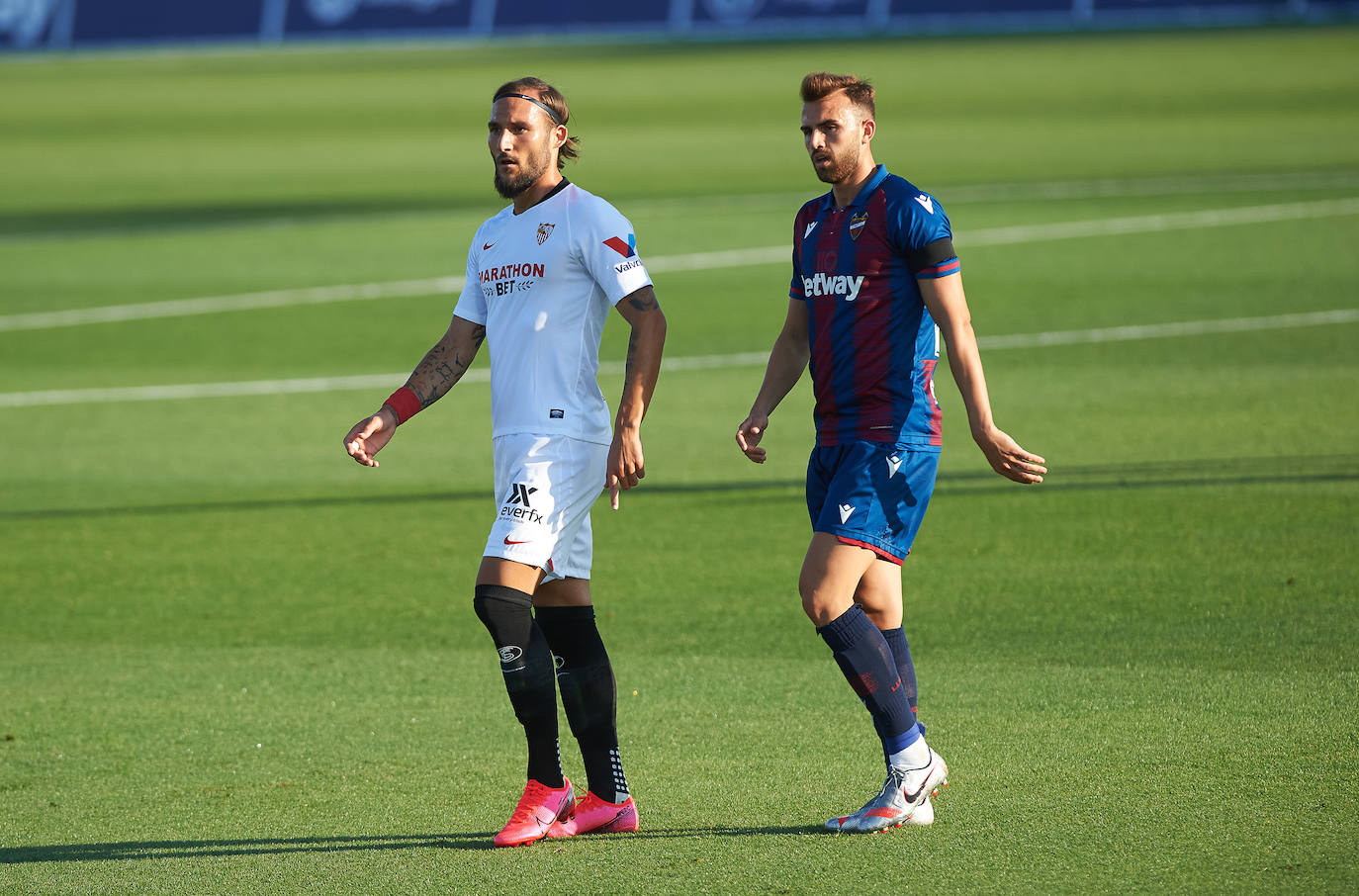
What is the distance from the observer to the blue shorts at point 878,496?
583 cm

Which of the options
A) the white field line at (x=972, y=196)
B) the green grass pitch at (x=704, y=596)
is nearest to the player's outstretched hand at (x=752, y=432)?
the green grass pitch at (x=704, y=596)

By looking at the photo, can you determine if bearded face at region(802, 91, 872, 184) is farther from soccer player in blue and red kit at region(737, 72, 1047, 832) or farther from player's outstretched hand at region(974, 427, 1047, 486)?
player's outstretched hand at region(974, 427, 1047, 486)

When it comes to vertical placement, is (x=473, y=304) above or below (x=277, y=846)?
above

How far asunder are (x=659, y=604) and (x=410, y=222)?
62.3 feet

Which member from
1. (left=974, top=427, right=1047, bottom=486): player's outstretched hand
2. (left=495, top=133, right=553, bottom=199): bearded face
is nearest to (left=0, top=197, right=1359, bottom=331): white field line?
(left=495, top=133, right=553, bottom=199): bearded face

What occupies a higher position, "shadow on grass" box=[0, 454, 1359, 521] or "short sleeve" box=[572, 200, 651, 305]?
"short sleeve" box=[572, 200, 651, 305]

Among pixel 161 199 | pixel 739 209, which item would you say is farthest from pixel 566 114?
pixel 161 199

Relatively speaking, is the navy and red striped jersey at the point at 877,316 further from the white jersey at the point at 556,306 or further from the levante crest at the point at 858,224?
the white jersey at the point at 556,306

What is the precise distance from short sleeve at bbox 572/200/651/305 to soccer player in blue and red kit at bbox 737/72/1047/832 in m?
0.56

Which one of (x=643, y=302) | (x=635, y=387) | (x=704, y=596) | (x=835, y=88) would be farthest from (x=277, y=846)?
(x=704, y=596)

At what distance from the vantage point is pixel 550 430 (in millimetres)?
5926

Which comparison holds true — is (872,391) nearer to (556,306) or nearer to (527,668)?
(556,306)

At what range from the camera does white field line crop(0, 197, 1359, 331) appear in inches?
823

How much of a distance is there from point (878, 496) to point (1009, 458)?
0.43m
